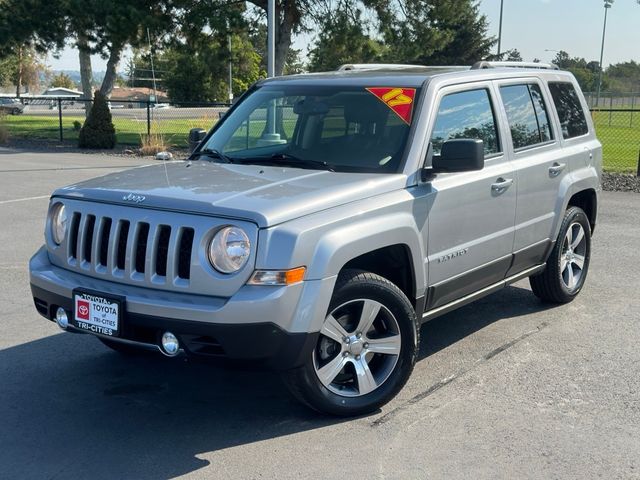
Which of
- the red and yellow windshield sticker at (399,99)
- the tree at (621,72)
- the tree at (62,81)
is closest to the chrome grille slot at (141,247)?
the red and yellow windshield sticker at (399,99)

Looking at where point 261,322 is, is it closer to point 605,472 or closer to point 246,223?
point 246,223

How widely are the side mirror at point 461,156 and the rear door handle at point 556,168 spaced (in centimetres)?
155

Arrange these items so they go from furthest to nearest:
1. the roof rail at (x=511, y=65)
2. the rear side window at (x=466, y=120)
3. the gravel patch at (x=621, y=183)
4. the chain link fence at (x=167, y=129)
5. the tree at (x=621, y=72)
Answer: the tree at (x=621, y=72), the chain link fence at (x=167, y=129), the gravel patch at (x=621, y=183), the roof rail at (x=511, y=65), the rear side window at (x=466, y=120)

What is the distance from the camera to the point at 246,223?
157 inches

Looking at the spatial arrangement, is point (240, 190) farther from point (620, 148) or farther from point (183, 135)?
point (620, 148)

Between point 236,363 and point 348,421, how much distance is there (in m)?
0.84

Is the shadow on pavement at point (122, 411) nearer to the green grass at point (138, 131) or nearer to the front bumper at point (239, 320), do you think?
A: the front bumper at point (239, 320)

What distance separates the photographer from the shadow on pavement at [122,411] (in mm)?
4023

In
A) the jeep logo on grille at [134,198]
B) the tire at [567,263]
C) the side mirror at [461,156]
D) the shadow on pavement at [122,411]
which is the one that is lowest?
the shadow on pavement at [122,411]

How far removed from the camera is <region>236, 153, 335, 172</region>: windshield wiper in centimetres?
498

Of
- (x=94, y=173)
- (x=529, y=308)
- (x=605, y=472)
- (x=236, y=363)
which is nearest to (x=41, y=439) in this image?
(x=236, y=363)

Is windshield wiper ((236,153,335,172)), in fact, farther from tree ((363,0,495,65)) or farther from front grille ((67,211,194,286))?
tree ((363,0,495,65))

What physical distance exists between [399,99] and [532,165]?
1.32 metres

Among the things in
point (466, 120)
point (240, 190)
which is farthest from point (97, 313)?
point (466, 120)
